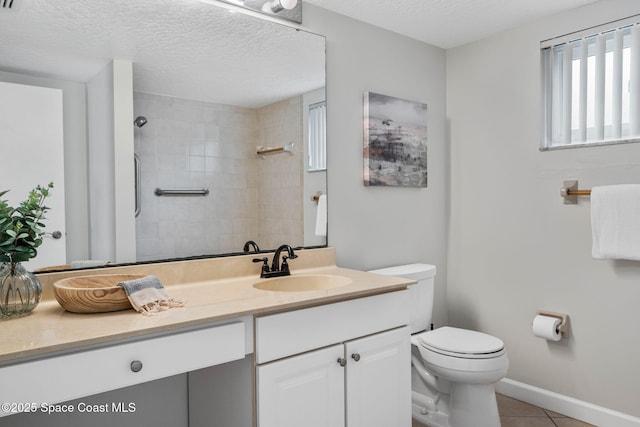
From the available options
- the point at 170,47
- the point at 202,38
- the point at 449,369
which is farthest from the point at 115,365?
the point at 449,369

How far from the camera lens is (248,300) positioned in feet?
5.14

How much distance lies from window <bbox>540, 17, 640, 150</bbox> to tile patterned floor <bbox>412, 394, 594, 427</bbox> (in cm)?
149

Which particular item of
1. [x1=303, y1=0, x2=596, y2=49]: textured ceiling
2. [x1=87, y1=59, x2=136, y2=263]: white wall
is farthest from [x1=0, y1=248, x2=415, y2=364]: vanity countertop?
[x1=303, y1=0, x2=596, y2=49]: textured ceiling

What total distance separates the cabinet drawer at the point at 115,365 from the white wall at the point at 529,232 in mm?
1914

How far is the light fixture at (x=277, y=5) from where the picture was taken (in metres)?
2.07

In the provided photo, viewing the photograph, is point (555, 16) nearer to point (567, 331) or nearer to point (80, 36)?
point (567, 331)

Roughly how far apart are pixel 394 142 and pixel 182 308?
1.67 metres

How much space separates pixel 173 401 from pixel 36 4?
1.64 meters

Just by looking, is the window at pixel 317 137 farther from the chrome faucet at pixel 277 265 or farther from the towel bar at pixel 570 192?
the towel bar at pixel 570 192

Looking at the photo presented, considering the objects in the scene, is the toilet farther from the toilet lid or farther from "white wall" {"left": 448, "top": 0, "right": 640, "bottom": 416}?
"white wall" {"left": 448, "top": 0, "right": 640, "bottom": 416}

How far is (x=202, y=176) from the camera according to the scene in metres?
1.96

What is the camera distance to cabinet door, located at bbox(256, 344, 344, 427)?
→ 1.50 metres

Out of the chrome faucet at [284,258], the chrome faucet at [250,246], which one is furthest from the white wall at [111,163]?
the chrome faucet at [284,258]

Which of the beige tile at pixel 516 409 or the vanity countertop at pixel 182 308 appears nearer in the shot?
the vanity countertop at pixel 182 308
